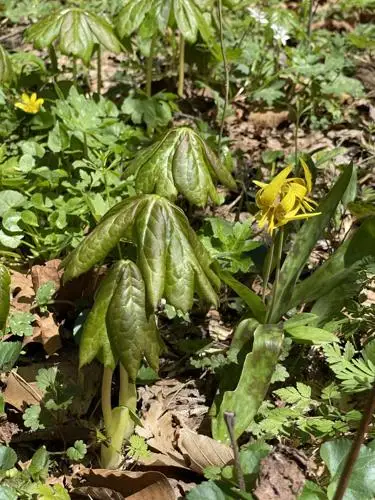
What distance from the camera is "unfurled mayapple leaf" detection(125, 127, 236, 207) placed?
7.44ft

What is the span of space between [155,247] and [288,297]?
27.0 inches

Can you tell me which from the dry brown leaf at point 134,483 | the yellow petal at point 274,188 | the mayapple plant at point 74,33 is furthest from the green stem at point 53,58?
the dry brown leaf at point 134,483

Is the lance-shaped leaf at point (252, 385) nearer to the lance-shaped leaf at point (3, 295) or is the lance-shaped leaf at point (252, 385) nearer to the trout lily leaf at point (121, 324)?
the trout lily leaf at point (121, 324)

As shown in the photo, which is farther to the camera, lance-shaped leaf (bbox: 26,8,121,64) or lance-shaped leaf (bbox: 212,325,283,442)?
lance-shaped leaf (bbox: 26,8,121,64)

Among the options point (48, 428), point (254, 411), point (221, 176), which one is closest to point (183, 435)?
point (254, 411)

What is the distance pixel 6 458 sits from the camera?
191 centimetres

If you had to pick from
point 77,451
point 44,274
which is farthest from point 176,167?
point 77,451

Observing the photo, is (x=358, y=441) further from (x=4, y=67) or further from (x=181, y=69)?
(x=181, y=69)

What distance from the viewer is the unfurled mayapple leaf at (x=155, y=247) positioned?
1826 millimetres

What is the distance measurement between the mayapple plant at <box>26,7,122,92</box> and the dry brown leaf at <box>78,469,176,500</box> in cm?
178

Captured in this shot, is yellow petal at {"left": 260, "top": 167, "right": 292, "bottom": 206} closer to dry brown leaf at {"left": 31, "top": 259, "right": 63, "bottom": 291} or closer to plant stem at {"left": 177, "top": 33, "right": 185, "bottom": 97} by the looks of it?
dry brown leaf at {"left": 31, "top": 259, "right": 63, "bottom": 291}

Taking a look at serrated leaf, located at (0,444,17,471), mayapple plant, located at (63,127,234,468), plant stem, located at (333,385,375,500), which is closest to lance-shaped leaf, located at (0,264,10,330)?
mayapple plant, located at (63,127,234,468)

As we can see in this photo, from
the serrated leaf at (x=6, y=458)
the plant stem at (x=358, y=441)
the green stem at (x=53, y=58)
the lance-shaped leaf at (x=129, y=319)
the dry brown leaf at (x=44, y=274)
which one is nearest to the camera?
the plant stem at (x=358, y=441)

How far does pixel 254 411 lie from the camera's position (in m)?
2.12
